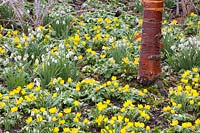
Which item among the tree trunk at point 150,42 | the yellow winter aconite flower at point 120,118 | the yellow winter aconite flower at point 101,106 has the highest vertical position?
the tree trunk at point 150,42

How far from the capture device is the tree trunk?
3.94 meters

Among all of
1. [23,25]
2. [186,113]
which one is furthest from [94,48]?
[186,113]

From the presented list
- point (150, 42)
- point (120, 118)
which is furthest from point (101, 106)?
point (150, 42)

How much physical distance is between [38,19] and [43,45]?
2.35 feet

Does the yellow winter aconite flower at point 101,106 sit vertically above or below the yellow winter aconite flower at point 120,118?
above

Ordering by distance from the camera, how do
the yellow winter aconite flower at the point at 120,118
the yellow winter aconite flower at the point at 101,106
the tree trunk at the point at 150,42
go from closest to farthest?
the yellow winter aconite flower at the point at 120,118 → the yellow winter aconite flower at the point at 101,106 → the tree trunk at the point at 150,42

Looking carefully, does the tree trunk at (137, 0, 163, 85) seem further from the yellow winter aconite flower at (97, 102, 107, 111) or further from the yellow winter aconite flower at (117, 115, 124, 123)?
the yellow winter aconite flower at (117, 115, 124, 123)

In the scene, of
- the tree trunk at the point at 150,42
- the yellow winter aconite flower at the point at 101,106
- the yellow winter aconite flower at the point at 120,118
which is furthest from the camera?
the tree trunk at the point at 150,42

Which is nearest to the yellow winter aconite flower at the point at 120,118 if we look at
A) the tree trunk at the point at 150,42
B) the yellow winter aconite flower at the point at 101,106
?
the yellow winter aconite flower at the point at 101,106

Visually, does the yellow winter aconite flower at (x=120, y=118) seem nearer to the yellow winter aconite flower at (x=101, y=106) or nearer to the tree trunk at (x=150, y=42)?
the yellow winter aconite flower at (x=101, y=106)

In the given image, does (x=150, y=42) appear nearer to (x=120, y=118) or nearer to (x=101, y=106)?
(x=101, y=106)

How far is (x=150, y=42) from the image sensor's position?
3.99 metres

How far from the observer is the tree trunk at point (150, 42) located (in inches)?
155

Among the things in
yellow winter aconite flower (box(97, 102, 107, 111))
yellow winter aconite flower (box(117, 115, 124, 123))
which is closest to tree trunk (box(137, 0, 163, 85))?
yellow winter aconite flower (box(97, 102, 107, 111))
